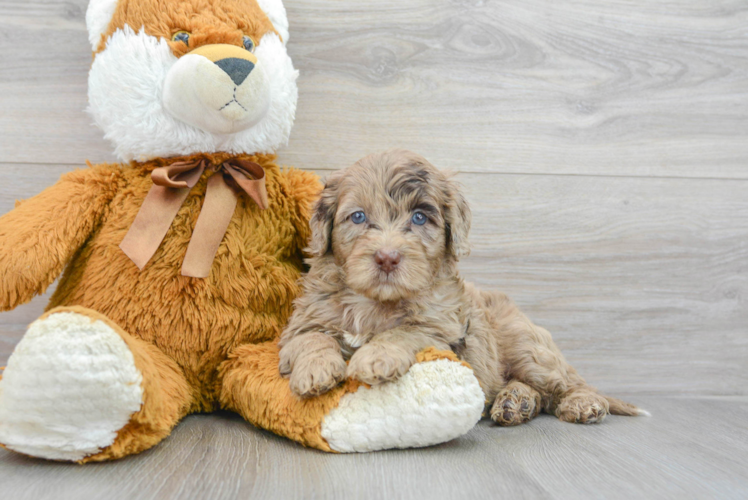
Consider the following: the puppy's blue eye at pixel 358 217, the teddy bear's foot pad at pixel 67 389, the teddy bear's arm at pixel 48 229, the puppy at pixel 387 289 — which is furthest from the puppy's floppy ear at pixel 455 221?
the teddy bear's arm at pixel 48 229

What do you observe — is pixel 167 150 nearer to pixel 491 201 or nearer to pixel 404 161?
pixel 404 161

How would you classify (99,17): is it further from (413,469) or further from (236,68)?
(413,469)

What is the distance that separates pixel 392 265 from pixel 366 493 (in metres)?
0.52

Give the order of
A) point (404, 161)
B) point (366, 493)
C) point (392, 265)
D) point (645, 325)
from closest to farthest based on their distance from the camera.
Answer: point (366, 493) → point (392, 265) → point (404, 161) → point (645, 325)

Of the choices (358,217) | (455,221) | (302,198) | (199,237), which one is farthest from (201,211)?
(455,221)

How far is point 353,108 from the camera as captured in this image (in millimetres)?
2221

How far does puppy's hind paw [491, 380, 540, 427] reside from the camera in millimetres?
1744

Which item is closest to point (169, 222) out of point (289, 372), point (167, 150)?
point (167, 150)

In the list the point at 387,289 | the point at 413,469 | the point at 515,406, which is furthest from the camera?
the point at 515,406

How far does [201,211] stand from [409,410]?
0.82 m

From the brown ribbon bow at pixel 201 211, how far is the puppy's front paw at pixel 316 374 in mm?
436

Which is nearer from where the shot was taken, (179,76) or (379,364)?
(379,364)

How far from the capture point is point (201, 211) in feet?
5.44

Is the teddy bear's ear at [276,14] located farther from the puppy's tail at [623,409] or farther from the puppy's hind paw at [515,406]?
the puppy's tail at [623,409]
